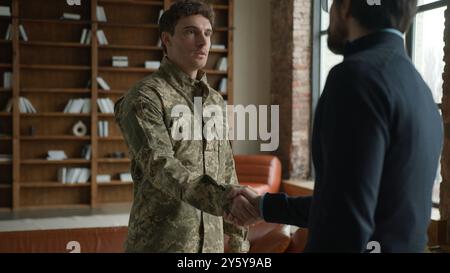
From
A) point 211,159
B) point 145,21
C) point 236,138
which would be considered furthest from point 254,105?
point 211,159

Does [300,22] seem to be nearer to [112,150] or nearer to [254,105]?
[254,105]

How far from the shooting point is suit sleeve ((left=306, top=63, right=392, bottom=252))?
944mm

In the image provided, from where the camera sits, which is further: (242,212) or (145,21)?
(145,21)

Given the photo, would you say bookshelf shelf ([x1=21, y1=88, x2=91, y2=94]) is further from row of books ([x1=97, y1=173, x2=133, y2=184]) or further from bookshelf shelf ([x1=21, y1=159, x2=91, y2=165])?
row of books ([x1=97, y1=173, x2=133, y2=184])

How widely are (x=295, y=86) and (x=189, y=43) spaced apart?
494 cm

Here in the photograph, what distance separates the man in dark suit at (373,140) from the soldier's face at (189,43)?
74cm

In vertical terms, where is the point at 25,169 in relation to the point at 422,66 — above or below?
below

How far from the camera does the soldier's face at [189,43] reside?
1.82 metres

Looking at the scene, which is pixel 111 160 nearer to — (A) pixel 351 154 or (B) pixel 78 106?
(B) pixel 78 106

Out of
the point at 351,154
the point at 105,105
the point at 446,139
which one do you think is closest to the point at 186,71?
the point at 351,154

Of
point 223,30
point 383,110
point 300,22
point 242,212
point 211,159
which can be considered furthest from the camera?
point 223,30

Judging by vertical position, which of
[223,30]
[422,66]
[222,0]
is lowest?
[422,66]

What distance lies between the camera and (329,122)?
98cm

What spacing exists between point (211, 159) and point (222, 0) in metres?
5.78
